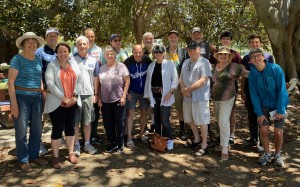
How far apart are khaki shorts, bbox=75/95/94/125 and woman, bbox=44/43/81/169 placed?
0.89 ft

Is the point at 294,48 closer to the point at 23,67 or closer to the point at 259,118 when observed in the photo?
the point at 259,118

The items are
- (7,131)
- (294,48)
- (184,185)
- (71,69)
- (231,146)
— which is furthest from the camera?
(294,48)

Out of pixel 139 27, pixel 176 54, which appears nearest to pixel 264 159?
pixel 176 54

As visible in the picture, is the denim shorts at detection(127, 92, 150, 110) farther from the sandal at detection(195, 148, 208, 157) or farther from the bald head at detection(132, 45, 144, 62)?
the sandal at detection(195, 148, 208, 157)

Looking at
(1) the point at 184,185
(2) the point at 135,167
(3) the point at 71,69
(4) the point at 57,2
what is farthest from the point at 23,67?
(4) the point at 57,2

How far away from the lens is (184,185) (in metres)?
4.48

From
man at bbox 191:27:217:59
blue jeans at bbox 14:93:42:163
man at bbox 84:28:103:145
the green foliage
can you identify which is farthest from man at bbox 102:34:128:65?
the green foliage

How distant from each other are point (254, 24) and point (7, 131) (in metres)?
14.1

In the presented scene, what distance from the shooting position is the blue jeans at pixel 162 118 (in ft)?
18.6

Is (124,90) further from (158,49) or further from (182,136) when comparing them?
(182,136)

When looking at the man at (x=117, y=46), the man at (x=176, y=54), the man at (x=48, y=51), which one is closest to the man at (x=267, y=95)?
the man at (x=176, y=54)

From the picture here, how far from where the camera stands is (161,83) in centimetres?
562

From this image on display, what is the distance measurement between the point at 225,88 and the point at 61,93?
262 cm

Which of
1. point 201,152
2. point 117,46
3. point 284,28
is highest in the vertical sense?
point 284,28
